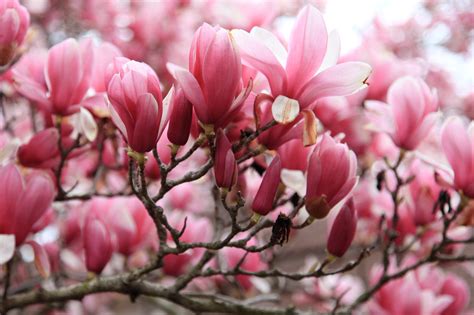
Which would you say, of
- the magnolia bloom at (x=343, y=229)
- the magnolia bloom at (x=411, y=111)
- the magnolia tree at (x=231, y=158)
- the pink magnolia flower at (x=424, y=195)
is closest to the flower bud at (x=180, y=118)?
the magnolia tree at (x=231, y=158)

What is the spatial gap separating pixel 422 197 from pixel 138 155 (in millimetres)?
642

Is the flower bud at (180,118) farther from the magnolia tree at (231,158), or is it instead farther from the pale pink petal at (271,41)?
the pale pink petal at (271,41)

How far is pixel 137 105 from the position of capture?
0.74 metres

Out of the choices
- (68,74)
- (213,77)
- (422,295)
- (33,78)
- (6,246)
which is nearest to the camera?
(213,77)

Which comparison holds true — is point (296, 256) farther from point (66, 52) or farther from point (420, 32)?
point (66, 52)

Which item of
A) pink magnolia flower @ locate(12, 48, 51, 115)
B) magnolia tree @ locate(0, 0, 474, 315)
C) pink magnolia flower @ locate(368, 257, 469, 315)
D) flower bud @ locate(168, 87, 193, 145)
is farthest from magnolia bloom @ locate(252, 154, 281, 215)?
pink magnolia flower @ locate(368, 257, 469, 315)

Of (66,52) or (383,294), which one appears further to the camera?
(383,294)

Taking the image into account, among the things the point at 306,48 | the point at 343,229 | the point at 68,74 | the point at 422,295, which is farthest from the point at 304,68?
the point at 422,295

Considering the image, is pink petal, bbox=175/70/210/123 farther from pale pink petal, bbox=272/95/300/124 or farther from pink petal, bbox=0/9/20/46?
pink petal, bbox=0/9/20/46

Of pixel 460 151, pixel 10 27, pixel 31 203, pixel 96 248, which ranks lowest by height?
pixel 96 248

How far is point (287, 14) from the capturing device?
2.61 m

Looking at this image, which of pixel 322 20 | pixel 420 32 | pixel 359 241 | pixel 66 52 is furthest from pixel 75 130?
pixel 420 32

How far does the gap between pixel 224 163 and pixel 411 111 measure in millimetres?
410

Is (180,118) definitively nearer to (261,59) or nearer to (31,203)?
(261,59)
